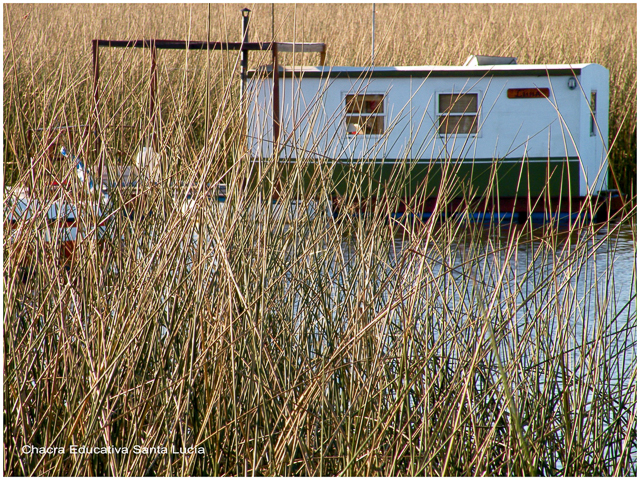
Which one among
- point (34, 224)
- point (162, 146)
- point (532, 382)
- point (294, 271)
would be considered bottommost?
point (532, 382)

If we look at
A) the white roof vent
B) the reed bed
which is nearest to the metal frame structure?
the reed bed

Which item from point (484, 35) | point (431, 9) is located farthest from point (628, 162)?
point (431, 9)

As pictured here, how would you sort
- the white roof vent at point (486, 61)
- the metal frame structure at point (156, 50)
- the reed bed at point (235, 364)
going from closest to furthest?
1. the reed bed at point (235, 364)
2. the metal frame structure at point (156, 50)
3. the white roof vent at point (486, 61)

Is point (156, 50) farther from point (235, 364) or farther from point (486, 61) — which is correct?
point (486, 61)

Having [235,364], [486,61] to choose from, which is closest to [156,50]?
[235,364]

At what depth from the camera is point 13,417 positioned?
1580 mm

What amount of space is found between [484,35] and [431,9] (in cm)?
343

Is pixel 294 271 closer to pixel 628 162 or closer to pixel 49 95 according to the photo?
pixel 49 95

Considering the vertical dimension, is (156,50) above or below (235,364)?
above

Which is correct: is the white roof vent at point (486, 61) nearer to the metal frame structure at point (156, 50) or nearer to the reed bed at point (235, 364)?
the metal frame structure at point (156, 50)

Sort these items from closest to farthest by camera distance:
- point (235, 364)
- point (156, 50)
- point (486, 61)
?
point (235, 364) < point (156, 50) < point (486, 61)

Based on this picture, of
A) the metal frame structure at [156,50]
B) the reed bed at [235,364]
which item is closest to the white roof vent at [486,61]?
the metal frame structure at [156,50]

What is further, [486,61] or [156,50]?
[486,61]

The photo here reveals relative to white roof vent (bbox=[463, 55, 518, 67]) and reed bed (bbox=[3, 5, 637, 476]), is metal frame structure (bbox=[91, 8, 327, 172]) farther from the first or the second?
white roof vent (bbox=[463, 55, 518, 67])
